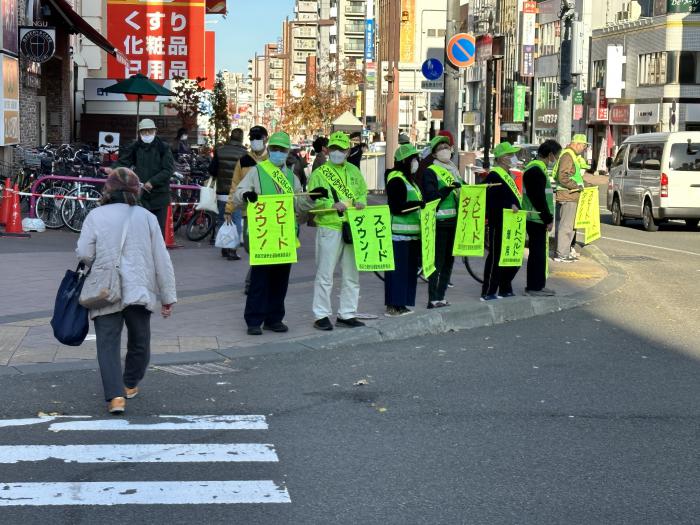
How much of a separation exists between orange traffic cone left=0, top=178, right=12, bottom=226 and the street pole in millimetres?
7061

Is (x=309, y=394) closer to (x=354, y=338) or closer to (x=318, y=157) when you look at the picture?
(x=354, y=338)

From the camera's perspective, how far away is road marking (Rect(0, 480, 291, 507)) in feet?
19.9

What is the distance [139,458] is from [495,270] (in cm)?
731

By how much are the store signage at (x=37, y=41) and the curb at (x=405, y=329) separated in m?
13.4

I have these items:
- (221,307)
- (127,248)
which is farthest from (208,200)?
(127,248)

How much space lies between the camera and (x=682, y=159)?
27000 mm

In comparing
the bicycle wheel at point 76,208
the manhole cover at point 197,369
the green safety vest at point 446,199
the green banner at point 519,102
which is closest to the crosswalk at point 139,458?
the manhole cover at point 197,369

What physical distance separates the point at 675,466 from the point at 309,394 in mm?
2865

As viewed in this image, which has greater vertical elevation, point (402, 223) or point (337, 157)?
point (337, 157)

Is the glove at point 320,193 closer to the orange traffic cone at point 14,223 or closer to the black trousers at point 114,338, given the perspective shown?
the black trousers at point 114,338

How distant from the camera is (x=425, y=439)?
297 inches

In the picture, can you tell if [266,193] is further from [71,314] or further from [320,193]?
[71,314]

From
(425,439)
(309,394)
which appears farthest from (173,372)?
(425,439)

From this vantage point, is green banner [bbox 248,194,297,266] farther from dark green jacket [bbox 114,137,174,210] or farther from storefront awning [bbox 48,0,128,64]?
storefront awning [bbox 48,0,128,64]
